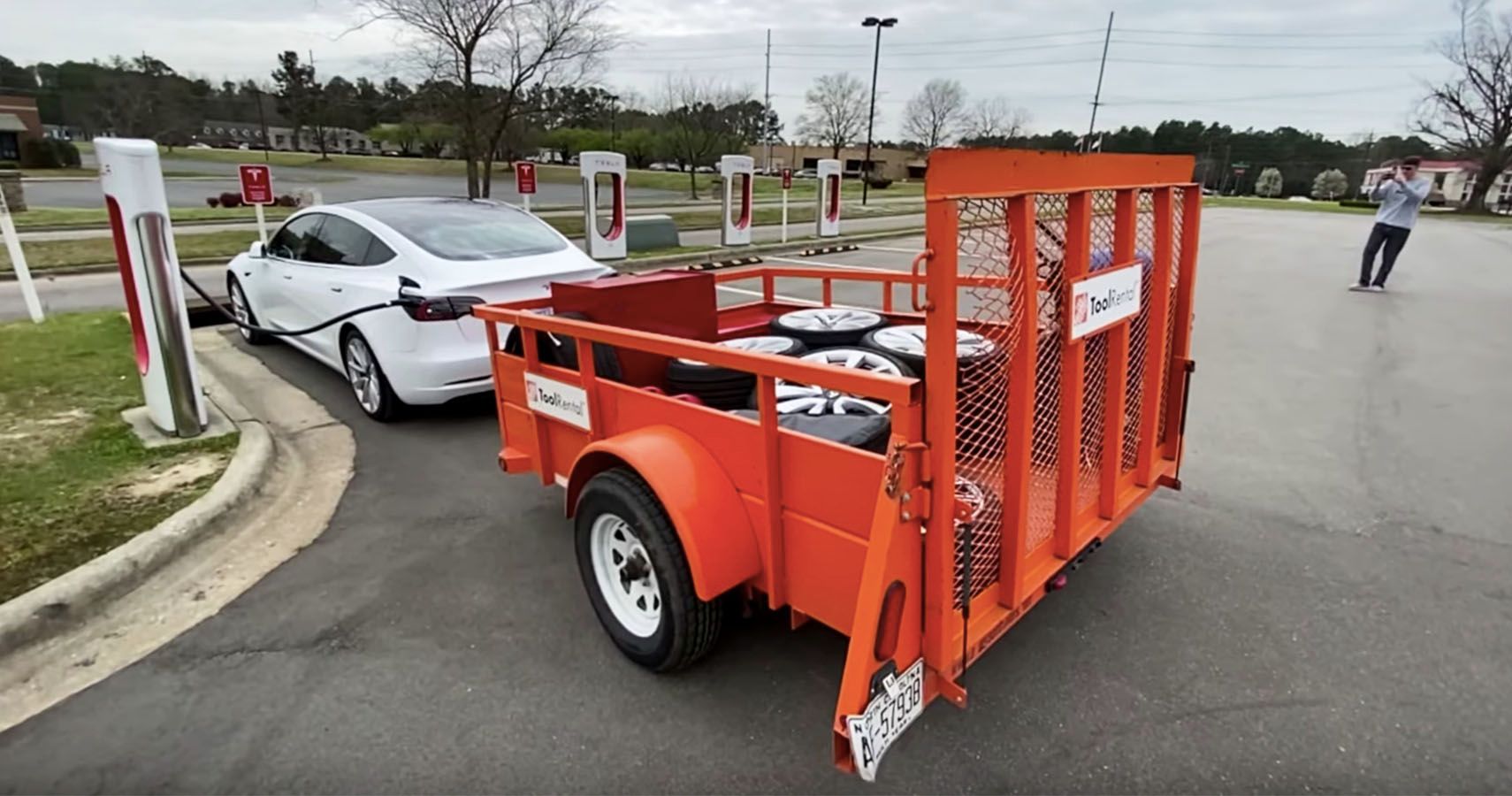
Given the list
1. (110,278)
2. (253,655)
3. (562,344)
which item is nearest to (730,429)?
(562,344)

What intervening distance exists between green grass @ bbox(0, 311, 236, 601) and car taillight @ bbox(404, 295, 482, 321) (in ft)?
4.31

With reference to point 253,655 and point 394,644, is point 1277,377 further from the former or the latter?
point 253,655

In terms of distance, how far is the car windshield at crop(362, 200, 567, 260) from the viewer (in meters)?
5.66

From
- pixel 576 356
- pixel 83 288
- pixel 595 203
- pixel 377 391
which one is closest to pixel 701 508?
pixel 576 356

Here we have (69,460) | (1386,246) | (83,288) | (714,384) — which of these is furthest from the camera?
(1386,246)

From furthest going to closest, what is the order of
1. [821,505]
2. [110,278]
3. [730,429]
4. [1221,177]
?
[1221,177] → [110,278] → [730,429] → [821,505]

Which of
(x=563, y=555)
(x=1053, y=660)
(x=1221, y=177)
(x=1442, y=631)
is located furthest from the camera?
(x=1221, y=177)

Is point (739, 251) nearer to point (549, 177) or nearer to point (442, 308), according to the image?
point (442, 308)

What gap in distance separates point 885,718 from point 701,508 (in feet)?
2.69

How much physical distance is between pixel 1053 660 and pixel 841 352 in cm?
146

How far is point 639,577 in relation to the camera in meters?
2.79

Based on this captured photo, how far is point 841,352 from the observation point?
343 cm

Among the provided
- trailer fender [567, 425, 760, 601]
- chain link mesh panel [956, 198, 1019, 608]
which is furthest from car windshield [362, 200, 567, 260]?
chain link mesh panel [956, 198, 1019, 608]

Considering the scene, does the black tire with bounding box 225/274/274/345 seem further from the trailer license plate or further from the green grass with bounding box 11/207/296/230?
the green grass with bounding box 11/207/296/230
